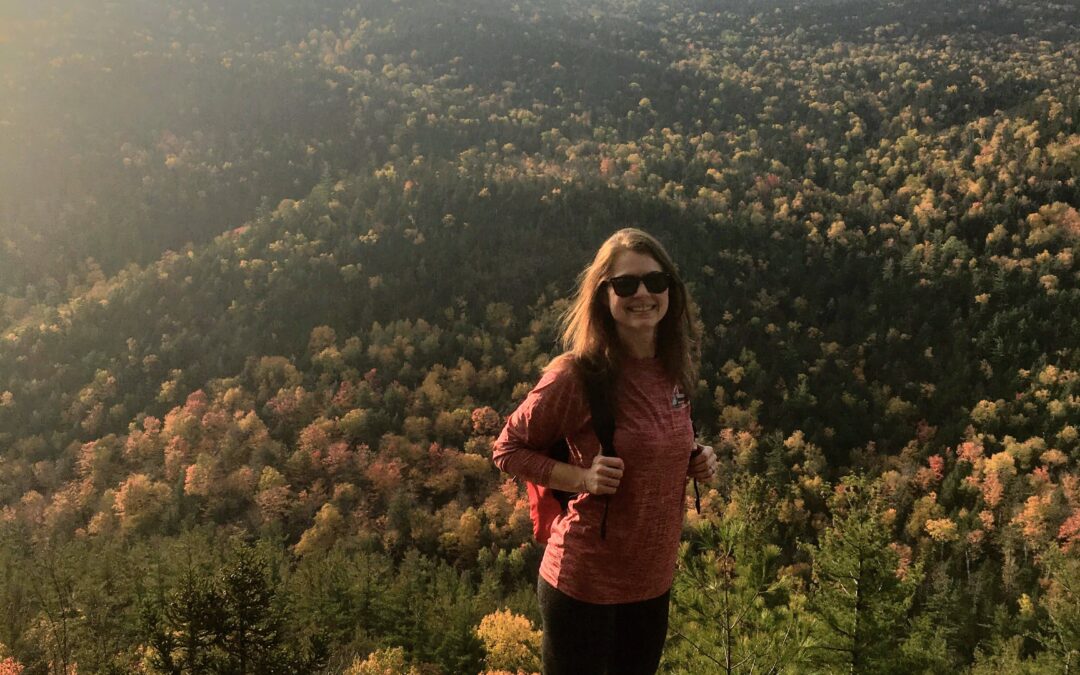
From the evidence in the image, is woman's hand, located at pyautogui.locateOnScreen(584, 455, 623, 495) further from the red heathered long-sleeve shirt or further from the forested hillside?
the forested hillside

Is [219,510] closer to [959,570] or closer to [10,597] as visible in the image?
[10,597]

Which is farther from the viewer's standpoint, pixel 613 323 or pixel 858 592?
pixel 858 592

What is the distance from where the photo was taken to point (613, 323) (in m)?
3.79

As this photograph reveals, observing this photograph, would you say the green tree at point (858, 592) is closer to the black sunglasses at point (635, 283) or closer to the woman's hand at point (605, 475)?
the black sunglasses at point (635, 283)

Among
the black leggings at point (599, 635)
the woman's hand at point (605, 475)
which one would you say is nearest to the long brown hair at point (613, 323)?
the woman's hand at point (605, 475)

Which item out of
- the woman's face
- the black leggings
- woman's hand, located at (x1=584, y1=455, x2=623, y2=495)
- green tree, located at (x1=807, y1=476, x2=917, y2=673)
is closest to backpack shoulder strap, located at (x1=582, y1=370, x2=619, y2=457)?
woman's hand, located at (x1=584, y1=455, x2=623, y2=495)

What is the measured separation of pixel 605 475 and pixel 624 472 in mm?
250

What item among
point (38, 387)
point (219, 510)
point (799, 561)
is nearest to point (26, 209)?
point (38, 387)

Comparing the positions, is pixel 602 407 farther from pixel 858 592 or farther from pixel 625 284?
pixel 858 592

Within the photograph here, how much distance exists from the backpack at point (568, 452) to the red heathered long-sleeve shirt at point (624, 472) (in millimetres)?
43

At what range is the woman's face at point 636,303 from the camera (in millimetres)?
3656

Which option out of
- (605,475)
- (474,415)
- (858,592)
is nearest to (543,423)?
(605,475)

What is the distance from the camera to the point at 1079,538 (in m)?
86.4

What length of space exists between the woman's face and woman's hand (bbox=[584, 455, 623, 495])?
0.81 meters
